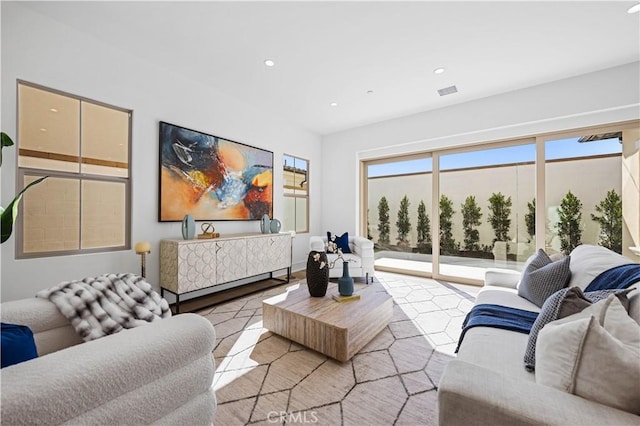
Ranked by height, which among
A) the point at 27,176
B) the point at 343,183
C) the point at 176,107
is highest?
the point at 176,107

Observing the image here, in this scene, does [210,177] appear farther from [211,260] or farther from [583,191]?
A: [583,191]

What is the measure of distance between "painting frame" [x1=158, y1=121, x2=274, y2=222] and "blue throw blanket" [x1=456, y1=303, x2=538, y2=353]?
10.3 ft

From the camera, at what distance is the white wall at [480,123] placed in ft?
10.0

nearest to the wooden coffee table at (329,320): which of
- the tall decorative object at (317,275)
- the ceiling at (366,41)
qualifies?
the tall decorative object at (317,275)

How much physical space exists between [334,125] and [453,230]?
2.88 m

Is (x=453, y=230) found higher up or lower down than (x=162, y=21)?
lower down

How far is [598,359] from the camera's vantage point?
808mm

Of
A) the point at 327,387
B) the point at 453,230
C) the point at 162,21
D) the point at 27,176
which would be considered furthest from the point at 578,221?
the point at 27,176

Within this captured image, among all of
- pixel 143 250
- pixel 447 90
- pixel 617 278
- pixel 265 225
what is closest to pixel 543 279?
pixel 617 278

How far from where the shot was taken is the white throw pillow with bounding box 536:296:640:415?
77 centimetres

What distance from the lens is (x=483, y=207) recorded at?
405 centimetres

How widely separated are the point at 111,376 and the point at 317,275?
5.86 ft

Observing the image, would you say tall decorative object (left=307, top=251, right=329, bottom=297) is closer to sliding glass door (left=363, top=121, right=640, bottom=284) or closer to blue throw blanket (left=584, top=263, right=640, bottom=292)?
blue throw blanket (left=584, top=263, right=640, bottom=292)

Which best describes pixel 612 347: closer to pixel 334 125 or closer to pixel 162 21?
pixel 162 21
